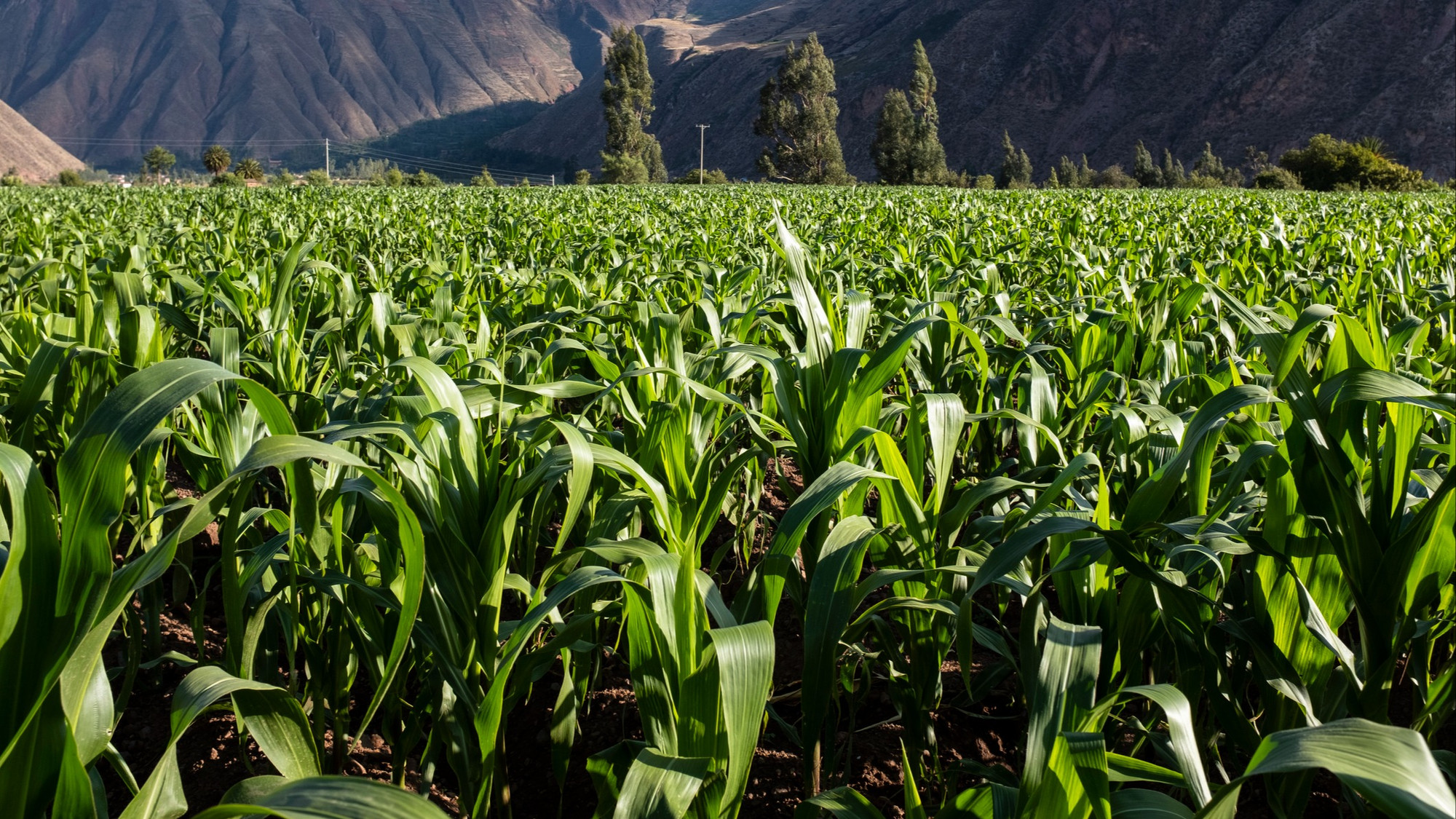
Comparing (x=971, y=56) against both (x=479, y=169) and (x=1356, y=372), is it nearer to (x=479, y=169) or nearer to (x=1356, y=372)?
(x=479, y=169)

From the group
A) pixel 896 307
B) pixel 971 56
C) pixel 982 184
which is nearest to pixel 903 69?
pixel 971 56

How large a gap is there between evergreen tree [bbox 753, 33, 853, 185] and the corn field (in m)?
63.2

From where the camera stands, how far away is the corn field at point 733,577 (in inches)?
37.4

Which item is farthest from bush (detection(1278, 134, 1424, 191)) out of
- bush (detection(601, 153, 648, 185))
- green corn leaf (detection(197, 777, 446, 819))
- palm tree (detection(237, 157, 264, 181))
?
palm tree (detection(237, 157, 264, 181))

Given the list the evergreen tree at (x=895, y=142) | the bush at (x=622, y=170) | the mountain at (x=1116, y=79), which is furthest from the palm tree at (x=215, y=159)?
the mountain at (x=1116, y=79)

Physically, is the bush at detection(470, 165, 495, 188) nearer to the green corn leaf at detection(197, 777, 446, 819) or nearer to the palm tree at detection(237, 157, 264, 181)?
the palm tree at detection(237, 157, 264, 181)

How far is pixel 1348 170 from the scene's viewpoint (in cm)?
4184

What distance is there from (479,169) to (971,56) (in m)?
91.1

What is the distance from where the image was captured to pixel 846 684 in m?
1.74

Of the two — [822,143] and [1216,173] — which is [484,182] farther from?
[1216,173]

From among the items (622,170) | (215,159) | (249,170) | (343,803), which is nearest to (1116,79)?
(622,170)

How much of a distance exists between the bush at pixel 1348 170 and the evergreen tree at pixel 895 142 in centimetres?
2088

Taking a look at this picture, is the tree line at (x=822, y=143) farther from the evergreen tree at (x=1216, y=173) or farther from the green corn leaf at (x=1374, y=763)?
Answer: the green corn leaf at (x=1374, y=763)

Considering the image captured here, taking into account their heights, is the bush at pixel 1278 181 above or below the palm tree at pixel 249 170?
below
